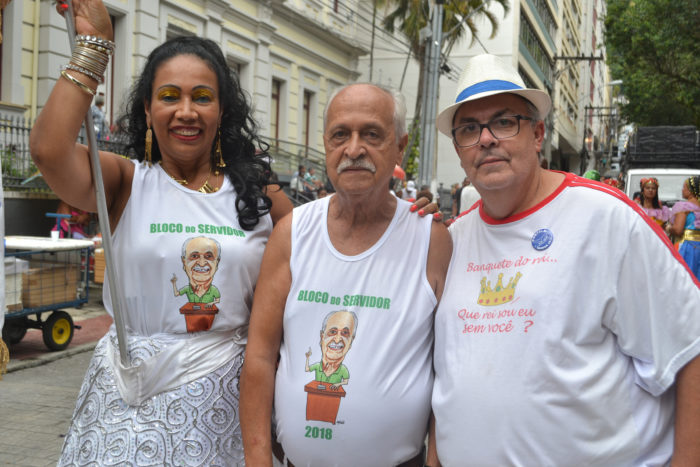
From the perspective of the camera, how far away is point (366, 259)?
2299 mm

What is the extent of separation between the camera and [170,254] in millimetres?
2340

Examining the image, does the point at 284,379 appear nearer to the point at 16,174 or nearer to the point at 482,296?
the point at 482,296

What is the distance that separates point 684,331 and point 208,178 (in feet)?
5.50

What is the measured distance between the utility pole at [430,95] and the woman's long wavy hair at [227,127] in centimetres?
1451

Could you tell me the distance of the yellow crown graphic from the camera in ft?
6.79

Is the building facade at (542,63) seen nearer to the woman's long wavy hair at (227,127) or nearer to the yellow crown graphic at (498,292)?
the woman's long wavy hair at (227,127)

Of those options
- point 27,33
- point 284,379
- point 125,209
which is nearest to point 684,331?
point 284,379

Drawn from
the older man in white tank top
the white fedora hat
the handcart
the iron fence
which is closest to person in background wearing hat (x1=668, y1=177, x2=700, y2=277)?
the handcart

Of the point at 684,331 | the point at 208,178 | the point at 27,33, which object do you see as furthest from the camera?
the point at 27,33

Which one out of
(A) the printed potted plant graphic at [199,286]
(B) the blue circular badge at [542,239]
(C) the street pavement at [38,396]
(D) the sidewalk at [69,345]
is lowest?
(C) the street pavement at [38,396]

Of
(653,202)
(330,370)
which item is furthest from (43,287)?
(653,202)

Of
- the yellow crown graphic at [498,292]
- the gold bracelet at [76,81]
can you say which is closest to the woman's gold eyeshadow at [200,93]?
the gold bracelet at [76,81]

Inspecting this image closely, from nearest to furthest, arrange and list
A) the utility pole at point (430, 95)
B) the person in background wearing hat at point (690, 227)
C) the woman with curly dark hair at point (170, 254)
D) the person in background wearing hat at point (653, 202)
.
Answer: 1. the woman with curly dark hair at point (170, 254)
2. the person in background wearing hat at point (690, 227)
3. the person in background wearing hat at point (653, 202)
4. the utility pole at point (430, 95)

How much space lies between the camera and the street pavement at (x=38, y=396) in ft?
15.8
